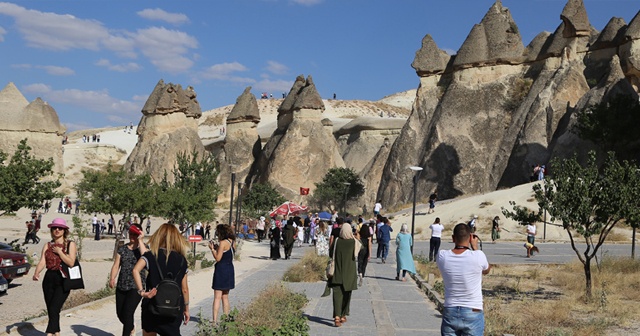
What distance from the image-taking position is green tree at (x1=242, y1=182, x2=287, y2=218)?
1916 inches

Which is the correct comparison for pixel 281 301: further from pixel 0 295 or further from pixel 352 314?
Result: pixel 0 295

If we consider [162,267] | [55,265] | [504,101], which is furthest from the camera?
[504,101]

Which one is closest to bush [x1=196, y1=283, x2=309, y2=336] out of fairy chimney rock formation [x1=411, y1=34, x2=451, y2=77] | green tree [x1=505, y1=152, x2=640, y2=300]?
green tree [x1=505, y1=152, x2=640, y2=300]

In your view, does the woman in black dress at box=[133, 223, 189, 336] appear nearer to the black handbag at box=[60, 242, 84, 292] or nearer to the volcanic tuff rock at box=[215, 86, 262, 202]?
the black handbag at box=[60, 242, 84, 292]

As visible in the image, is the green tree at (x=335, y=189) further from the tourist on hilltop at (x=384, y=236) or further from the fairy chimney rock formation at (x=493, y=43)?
the tourist on hilltop at (x=384, y=236)

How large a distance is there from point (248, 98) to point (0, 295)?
47273 mm

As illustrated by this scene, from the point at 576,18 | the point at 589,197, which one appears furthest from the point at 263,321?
the point at 576,18

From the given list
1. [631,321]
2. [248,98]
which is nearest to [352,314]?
[631,321]

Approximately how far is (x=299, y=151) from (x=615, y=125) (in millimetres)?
24845

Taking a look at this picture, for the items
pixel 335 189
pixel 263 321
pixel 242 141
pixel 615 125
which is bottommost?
pixel 263 321

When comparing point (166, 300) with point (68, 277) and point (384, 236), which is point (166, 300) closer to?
point (68, 277)

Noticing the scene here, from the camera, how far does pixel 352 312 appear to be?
425 inches

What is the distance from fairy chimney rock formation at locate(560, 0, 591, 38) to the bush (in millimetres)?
37748

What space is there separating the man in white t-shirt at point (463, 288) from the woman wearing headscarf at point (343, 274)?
3720mm
